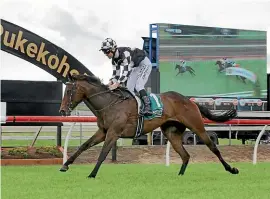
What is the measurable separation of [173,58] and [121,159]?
10.6 m

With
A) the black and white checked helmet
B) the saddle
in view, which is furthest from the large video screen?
the black and white checked helmet

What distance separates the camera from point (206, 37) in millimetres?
24297

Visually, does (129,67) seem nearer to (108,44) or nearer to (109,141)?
(108,44)

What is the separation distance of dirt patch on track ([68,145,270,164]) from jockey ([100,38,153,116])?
333 cm

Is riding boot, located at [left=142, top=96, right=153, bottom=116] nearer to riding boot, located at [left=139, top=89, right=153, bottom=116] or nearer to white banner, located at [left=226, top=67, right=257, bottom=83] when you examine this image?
riding boot, located at [left=139, top=89, right=153, bottom=116]

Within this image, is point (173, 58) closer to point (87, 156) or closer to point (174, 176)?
point (87, 156)

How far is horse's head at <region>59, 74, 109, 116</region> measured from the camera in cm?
890

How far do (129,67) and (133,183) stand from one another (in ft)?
6.68

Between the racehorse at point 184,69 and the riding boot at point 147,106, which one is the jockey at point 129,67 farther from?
the racehorse at point 184,69

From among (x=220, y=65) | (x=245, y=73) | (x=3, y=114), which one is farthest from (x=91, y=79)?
(x=245, y=73)

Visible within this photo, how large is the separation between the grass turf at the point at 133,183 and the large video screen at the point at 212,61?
42.4 feet

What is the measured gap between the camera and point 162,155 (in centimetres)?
1381

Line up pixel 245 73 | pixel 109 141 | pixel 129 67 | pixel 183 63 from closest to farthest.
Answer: pixel 109 141 < pixel 129 67 < pixel 183 63 < pixel 245 73

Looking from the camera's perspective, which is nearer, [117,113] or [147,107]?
[117,113]
